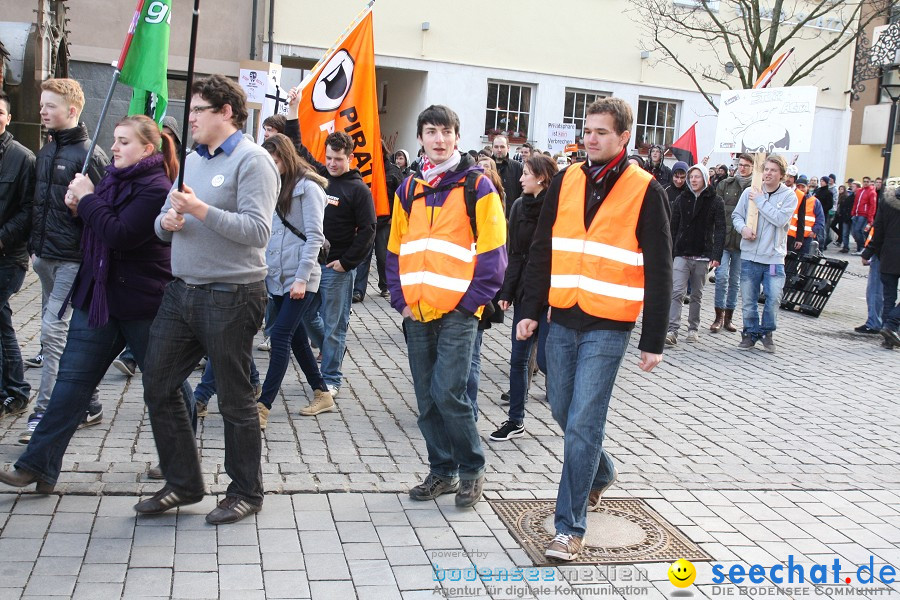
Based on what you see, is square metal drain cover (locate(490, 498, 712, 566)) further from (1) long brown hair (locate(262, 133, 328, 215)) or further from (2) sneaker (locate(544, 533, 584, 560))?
(1) long brown hair (locate(262, 133, 328, 215))

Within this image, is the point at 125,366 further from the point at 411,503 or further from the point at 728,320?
the point at 728,320

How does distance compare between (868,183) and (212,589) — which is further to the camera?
(868,183)

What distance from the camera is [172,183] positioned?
197 inches

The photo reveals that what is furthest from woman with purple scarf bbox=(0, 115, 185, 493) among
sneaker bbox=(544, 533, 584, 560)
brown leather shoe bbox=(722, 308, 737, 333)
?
brown leather shoe bbox=(722, 308, 737, 333)

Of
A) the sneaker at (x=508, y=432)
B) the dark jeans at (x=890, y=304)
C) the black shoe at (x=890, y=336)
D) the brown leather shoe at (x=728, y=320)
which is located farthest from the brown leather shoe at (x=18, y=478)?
the dark jeans at (x=890, y=304)

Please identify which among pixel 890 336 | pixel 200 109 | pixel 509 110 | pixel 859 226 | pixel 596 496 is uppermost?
pixel 509 110

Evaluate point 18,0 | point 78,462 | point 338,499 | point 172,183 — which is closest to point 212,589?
point 338,499

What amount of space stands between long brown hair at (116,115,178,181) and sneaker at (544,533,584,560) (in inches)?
105

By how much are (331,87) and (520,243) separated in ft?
9.27

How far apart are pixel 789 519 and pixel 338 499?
2.43 meters

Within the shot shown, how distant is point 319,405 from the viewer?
6.79 meters

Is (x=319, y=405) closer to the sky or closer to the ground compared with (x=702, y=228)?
closer to the ground

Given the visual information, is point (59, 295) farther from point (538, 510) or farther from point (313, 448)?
point (538, 510)

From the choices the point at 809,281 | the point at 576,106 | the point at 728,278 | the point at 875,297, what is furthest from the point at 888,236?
the point at 576,106
